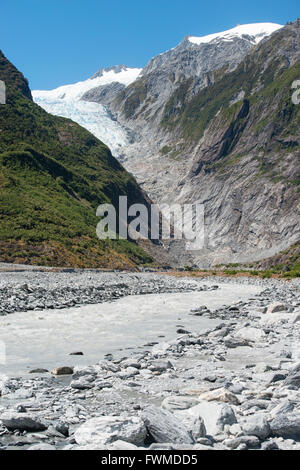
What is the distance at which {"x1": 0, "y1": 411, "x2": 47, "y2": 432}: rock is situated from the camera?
5930 mm

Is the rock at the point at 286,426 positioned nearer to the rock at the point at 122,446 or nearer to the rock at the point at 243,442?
the rock at the point at 243,442

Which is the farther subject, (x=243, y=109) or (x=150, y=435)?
(x=243, y=109)

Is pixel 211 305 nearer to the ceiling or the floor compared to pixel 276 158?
nearer to the floor

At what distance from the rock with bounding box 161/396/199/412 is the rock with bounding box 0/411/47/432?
1.82 metres

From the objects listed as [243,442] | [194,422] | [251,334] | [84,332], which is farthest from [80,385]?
[84,332]

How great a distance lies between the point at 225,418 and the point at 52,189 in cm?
7768

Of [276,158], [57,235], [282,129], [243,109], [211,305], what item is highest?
[243,109]

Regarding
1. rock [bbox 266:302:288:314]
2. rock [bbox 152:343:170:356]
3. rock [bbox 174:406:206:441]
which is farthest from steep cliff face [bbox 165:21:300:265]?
rock [bbox 174:406:206:441]

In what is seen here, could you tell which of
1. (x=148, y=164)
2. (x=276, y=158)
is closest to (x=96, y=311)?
(x=276, y=158)

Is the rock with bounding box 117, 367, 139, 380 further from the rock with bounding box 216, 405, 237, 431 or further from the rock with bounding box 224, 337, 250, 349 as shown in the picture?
the rock with bounding box 224, 337, 250, 349

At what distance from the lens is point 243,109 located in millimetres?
165250

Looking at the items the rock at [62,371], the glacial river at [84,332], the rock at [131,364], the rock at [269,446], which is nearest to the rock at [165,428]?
the rock at [269,446]
